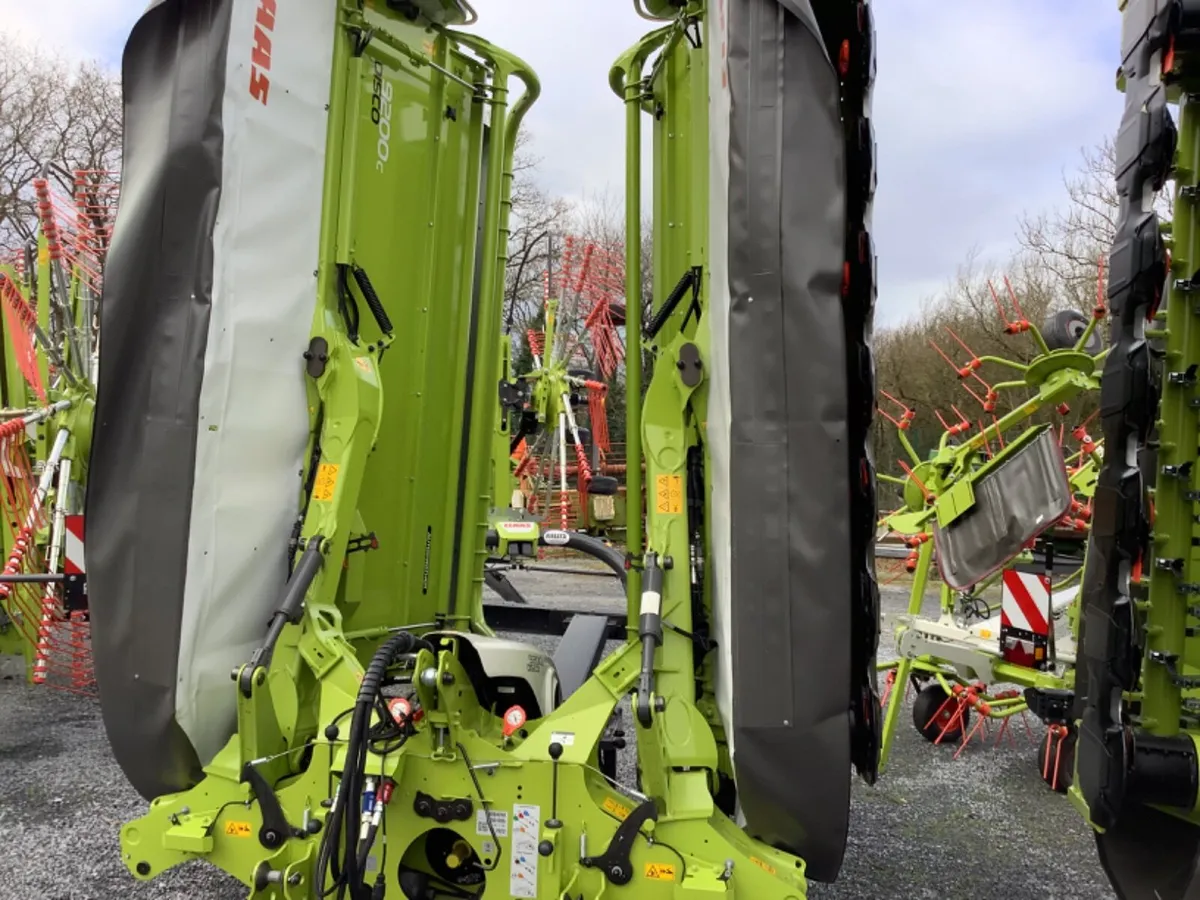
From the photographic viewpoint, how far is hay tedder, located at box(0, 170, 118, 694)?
5.58 metres

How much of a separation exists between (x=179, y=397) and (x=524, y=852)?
68.1 inches

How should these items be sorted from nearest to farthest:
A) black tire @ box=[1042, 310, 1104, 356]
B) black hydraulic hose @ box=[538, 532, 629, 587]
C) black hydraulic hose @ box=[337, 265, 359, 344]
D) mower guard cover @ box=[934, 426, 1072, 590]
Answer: black hydraulic hose @ box=[337, 265, 359, 344] → black hydraulic hose @ box=[538, 532, 629, 587] → mower guard cover @ box=[934, 426, 1072, 590] → black tire @ box=[1042, 310, 1104, 356]

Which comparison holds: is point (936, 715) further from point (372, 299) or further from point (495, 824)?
point (372, 299)

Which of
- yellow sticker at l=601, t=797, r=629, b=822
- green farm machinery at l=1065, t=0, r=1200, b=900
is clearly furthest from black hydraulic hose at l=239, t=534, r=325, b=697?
green farm machinery at l=1065, t=0, r=1200, b=900

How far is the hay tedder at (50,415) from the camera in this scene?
558 cm

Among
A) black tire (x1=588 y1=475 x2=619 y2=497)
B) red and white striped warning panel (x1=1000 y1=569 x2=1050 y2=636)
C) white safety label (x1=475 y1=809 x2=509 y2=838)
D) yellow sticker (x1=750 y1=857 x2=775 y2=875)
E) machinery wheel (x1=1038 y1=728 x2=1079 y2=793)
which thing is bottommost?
machinery wheel (x1=1038 y1=728 x2=1079 y2=793)

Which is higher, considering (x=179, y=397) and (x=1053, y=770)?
(x=179, y=397)

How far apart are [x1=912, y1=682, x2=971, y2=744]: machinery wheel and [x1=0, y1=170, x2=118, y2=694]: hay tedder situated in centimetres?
542

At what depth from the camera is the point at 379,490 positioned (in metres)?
3.57

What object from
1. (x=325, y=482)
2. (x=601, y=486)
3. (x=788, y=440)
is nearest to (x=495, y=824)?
(x=325, y=482)

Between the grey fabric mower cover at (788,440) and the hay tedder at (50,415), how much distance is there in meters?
4.33

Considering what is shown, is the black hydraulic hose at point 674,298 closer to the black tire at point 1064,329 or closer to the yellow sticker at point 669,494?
the yellow sticker at point 669,494

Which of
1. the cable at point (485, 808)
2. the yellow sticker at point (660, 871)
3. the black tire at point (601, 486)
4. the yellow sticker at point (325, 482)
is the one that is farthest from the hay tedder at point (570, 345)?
the yellow sticker at point (660, 871)

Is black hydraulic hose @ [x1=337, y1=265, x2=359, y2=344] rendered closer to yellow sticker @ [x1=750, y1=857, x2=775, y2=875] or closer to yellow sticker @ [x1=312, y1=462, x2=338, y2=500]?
yellow sticker @ [x1=312, y1=462, x2=338, y2=500]
